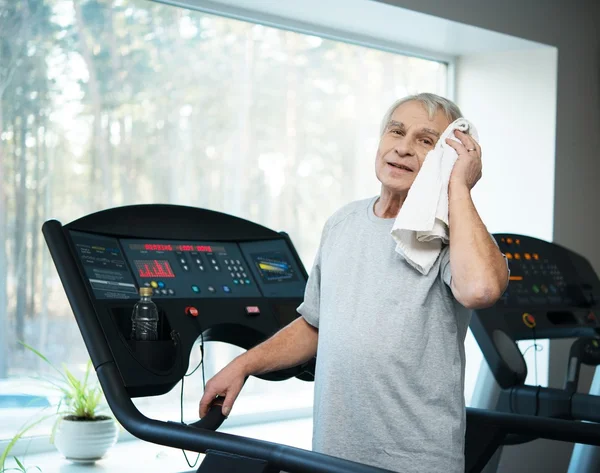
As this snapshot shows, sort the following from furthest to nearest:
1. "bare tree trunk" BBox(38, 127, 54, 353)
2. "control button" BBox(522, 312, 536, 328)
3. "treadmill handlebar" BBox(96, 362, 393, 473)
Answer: "bare tree trunk" BBox(38, 127, 54, 353) → "control button" BBox(522, 312, 536, 328) → "treadmill handlebar" BBox(96, 362, 393, 473)

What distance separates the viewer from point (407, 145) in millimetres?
1796

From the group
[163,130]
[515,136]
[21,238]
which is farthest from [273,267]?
[515,136]

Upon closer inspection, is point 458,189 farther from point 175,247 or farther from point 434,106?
point 175,247

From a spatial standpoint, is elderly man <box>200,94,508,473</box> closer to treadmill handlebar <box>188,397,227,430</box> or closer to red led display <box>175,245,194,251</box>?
treadmill handlebar <box>188,397,227,430</box>

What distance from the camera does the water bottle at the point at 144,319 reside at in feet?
5.87

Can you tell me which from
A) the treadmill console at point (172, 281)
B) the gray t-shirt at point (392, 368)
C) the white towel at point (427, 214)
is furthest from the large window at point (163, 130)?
the white towel at point (427, 214)

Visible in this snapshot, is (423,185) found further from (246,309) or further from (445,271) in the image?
(246,309)

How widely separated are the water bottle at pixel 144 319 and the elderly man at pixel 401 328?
17cm

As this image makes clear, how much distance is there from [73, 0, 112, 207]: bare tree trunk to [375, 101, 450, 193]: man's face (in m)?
1.40

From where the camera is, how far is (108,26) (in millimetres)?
2932

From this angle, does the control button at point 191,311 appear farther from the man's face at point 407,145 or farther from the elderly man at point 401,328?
the man's face at point 407,145

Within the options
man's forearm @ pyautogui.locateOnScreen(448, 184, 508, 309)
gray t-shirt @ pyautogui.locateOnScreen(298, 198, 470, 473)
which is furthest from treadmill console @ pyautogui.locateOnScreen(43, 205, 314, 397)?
man's forearm @ pyautogui.locateOnScreen(448, 184, 508, 309)

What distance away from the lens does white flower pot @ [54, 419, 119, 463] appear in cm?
270

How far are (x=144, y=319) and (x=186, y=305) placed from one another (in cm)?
17
